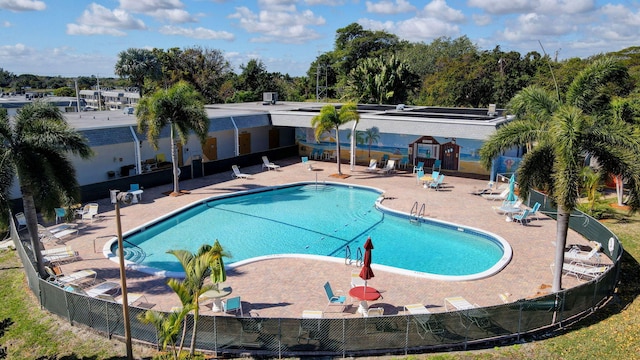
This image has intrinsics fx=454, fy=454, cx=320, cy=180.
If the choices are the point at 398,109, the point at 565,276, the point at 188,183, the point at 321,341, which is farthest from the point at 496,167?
the point at 321,341

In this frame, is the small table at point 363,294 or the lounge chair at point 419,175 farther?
the lounge chair at point 419,175

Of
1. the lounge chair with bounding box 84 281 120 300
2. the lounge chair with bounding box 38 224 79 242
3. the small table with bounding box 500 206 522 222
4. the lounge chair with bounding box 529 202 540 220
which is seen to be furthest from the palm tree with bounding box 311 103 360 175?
the lounge chair with bounding box 84 281 120 300

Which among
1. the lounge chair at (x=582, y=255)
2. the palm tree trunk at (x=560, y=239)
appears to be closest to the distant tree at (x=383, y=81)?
the lounge chair at (x=582, y=255)

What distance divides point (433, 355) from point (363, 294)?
2565 mm

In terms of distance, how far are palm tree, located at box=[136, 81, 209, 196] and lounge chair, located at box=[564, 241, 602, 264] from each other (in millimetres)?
16259

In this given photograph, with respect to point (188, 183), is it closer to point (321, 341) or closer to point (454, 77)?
point (321, 341)

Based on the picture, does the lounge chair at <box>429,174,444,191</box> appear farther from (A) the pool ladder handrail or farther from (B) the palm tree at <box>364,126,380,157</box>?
(B) the palm tree at <box>364,126,380,157</box>

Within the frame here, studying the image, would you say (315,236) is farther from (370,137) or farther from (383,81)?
(383,81)

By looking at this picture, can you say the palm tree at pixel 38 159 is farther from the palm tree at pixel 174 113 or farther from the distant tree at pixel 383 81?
the distant tree at pixel 383 81

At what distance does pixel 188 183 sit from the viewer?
2536 cm

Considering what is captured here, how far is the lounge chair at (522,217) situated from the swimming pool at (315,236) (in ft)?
6.68

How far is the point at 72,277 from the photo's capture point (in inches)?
508

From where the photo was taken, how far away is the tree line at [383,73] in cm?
→ 4144

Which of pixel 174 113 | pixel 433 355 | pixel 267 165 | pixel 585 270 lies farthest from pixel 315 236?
pixel 267 165
